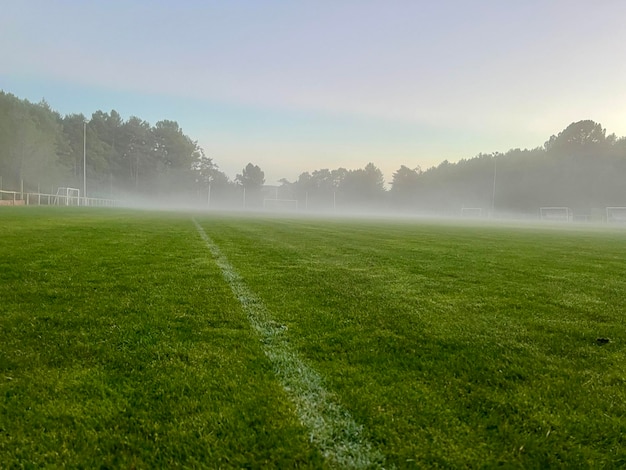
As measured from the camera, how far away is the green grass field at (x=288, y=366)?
1340 mm

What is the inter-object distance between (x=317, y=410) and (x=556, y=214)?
59929mm

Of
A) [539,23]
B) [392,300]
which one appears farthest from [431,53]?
[392,300]

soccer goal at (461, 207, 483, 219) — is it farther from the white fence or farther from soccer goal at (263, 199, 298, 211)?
the white fence

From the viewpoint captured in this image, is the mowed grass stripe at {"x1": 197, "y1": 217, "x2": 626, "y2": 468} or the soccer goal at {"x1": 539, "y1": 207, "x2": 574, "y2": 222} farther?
the soccer goal at {"x1": 539, "y1": 207, "x2": 574, "y2": 222}

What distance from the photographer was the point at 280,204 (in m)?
94.7

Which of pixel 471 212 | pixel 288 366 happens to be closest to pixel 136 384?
pixel 288 366

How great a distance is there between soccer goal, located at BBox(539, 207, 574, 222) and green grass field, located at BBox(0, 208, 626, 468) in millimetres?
52093

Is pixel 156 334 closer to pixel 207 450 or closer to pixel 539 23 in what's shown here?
pixel 207 450

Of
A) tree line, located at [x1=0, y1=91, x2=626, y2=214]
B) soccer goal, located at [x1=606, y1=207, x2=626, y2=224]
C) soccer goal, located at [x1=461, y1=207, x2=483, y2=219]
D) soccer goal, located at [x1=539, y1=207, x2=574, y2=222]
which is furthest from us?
soccer goal, located at [x1=461, y1=207, x2=483, y2=219]

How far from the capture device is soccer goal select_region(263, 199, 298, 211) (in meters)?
88.2

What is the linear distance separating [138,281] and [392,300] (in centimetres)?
265

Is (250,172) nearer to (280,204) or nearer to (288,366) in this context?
(280,204)

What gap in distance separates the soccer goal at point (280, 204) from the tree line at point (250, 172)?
113 inches

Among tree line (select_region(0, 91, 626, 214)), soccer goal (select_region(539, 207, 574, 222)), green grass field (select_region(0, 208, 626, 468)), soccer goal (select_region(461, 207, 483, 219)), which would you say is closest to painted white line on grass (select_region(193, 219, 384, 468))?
green grass field (select_region(0, 208, 626, 468))
